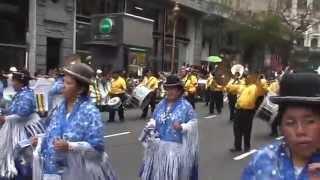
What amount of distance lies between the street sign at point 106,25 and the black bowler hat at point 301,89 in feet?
72.9

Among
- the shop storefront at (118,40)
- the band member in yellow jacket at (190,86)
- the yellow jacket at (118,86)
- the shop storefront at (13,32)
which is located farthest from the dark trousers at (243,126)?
the shop storefront at (13,32)

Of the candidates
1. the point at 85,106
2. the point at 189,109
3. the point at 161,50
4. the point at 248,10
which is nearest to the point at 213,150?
the point at 189,109

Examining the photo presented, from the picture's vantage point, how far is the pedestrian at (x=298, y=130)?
8.65 feet

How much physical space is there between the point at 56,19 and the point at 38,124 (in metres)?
21.1

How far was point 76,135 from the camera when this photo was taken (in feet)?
15.8

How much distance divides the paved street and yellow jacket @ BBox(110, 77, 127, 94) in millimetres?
918

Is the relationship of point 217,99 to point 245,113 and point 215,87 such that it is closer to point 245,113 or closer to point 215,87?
point 215,87

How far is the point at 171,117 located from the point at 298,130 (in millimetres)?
4359

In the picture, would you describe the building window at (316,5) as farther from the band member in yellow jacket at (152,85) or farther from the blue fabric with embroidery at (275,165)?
the blue fabric with embroidery at (275,165)

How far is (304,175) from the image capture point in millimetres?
2721

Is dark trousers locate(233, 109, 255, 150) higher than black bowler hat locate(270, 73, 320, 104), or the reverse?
black bowler hat locate(270, 73, 320, 104)

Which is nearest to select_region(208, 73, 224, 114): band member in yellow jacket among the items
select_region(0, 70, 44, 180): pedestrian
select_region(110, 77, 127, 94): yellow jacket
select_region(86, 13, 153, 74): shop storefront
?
select_region(86, 13, 153, 74): shop storefront

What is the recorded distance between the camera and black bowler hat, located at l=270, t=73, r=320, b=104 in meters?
2.62

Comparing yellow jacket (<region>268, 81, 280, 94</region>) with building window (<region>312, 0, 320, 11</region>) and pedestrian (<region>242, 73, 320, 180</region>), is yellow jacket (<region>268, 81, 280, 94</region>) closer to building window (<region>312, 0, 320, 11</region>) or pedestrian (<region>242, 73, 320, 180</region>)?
pedestrian (<region>242, 73, 320, 180</region>)
